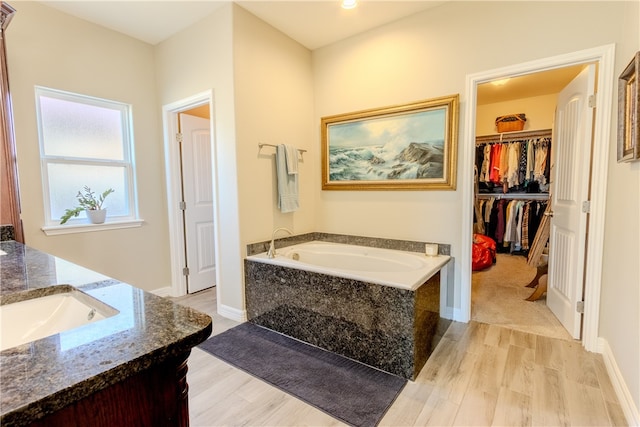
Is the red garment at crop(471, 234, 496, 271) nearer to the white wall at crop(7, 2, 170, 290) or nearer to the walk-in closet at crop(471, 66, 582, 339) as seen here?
the walk-in closet at crop(471, 66, 582, 339)

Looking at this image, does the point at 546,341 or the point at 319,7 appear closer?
the point at 546,341

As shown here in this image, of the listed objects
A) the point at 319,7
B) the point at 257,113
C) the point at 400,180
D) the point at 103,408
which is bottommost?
the point at 103,408

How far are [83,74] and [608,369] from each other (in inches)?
177

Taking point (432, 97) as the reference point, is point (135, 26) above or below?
above

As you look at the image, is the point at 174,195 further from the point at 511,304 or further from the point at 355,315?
the point at 511,304

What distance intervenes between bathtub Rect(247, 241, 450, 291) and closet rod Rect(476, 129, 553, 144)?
11.3ft

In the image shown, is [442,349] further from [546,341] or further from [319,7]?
[319,7]

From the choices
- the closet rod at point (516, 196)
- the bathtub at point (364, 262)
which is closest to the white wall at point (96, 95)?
the bathtub at point (364, 262)

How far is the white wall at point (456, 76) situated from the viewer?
174 centimetres

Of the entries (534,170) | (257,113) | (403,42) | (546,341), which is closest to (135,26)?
(257,113)

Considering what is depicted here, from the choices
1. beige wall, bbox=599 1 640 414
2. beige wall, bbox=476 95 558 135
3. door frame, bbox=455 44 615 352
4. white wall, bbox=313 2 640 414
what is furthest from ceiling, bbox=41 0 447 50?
beige wall, bbox=476 95 558 135

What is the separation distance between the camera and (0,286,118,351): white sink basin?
2.96ft

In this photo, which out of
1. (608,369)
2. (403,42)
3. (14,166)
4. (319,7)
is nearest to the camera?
(608,369)

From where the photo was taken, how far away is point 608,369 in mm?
1893
